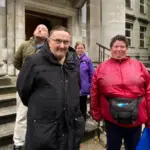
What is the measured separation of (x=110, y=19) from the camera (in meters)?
9.12

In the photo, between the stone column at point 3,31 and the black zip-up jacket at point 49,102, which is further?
the stone column at point 3,31

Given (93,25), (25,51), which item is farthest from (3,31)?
(93,25)

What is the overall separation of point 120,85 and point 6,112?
2.38 metres

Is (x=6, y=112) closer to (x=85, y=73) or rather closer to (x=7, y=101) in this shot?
(x=7, y=101)

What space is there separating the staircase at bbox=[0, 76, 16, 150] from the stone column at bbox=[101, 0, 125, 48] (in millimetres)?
4534

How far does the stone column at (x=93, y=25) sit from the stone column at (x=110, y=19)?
0.19 meters

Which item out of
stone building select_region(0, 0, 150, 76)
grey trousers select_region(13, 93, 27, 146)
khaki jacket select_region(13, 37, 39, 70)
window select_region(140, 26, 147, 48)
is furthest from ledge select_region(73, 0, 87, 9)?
window select_region(140, 26, 147, 48)

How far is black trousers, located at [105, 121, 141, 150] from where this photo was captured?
276 centimetres

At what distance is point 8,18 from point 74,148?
5.20 meters

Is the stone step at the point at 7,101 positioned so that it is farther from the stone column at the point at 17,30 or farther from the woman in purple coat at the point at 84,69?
the stone column at the point at 17,30

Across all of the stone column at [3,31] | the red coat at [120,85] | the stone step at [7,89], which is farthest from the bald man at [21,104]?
the stone column at [3,31]

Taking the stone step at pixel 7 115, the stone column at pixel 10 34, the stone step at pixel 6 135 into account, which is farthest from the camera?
the stone column at pixel 10 34

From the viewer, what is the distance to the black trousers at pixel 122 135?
2762 millimetres

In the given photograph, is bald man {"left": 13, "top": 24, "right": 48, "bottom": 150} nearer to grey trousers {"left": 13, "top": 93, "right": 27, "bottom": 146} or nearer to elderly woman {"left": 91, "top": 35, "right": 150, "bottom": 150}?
grey trousers {"left": 13, "top": 93, "right": 27, "bottom": 146}
